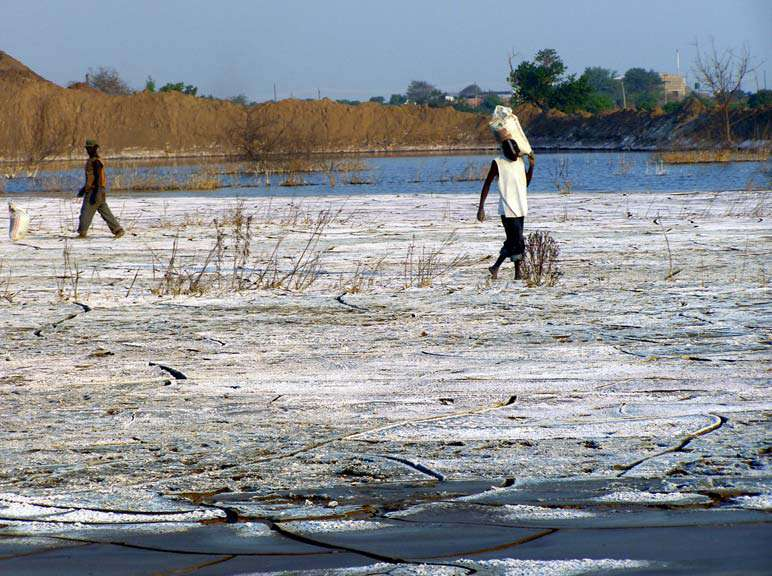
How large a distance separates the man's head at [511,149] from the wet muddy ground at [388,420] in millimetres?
1221

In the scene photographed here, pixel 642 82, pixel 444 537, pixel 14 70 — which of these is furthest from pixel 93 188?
pixel 642 82

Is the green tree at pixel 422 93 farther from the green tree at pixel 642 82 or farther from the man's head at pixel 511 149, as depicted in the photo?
the man's head at pixel 511 149

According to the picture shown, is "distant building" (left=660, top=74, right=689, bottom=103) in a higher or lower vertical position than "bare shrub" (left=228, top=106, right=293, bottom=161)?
higher

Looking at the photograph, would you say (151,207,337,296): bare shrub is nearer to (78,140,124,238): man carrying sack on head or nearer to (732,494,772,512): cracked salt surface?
(78,140,124,238): man carrying sack on head

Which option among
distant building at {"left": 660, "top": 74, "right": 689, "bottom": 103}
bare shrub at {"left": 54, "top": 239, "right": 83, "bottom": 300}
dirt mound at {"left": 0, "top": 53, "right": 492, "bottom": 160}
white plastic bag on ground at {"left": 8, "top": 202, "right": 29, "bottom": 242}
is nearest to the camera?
bare shrub at {"left": 54, "top": 239, "right": 83, "bottom": 300}

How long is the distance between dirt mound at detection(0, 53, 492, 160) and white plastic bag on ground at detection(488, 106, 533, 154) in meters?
75.7

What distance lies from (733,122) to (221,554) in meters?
65.8

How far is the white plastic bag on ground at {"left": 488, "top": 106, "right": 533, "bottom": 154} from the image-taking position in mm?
9805

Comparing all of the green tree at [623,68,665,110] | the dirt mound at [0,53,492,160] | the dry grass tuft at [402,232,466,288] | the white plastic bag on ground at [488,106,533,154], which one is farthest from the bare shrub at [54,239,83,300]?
the green tree at [623,68,665,110]

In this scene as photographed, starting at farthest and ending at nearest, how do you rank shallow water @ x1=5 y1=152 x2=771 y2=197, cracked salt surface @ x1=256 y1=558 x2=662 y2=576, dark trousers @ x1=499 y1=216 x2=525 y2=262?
shallow water @ x1=5 y1=152 x2=771 y2=197 < dark trousers @ x1=499 y1=216 x2=525 y2=262 < cracked salt surface @ x1=256 y1=558 x2=662 y2=576

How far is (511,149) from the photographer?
9.81 m

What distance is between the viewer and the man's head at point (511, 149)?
9.78 m

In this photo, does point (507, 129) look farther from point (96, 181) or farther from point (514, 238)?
point (96, 181)

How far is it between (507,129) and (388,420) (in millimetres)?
4822
